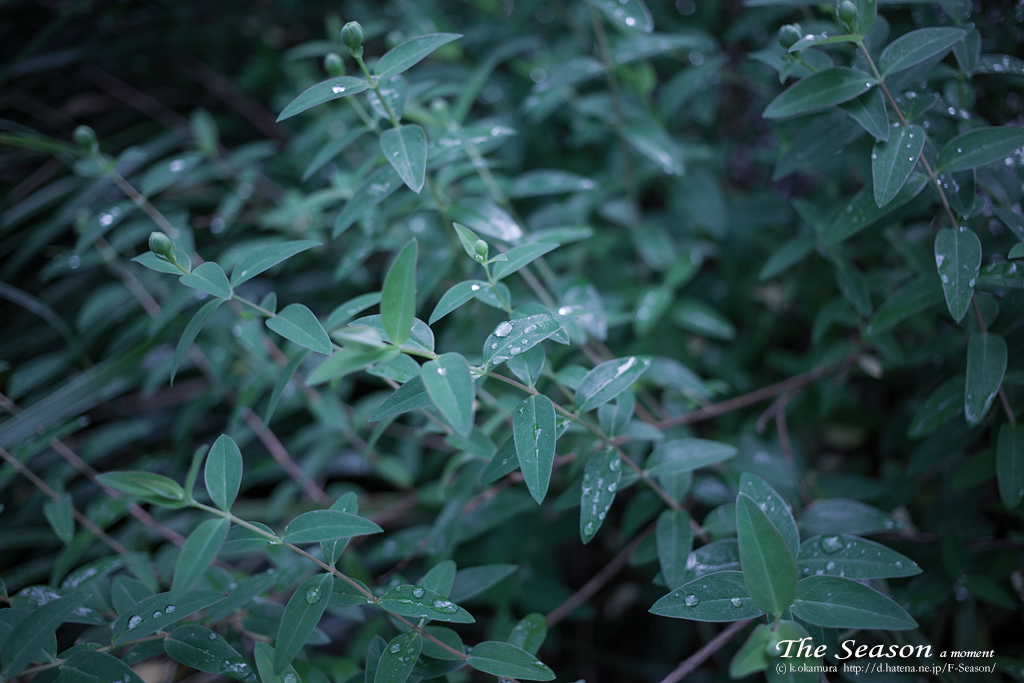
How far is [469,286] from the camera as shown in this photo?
682 mm

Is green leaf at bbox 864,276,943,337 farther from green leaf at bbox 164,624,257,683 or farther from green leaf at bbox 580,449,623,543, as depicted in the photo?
green leaf at bbox 164,624,257,683

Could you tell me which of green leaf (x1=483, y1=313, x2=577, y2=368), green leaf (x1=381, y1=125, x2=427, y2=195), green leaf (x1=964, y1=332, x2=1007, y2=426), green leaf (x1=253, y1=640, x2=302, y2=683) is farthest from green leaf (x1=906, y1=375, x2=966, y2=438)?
green leaf (x1=253, y1=640, x2=302, y2=683)

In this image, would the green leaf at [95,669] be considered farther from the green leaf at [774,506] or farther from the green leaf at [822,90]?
the green leaf at [822,90]

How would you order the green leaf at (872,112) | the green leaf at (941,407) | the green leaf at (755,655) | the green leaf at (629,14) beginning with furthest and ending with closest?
the green leaf at (629,14) → the green leaf at (941,407) → the green leaf at (872,112) → the green leaf at (755,655)

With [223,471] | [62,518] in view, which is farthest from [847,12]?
[62,518]

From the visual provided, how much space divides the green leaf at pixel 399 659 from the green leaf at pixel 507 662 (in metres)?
0.07

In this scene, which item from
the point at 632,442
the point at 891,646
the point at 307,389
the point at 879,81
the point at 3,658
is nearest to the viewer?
the point at 3,658

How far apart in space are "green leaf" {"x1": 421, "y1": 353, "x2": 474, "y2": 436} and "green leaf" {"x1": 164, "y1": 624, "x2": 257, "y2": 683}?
1.50 feet

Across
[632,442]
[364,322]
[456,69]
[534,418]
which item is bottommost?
[632,442]

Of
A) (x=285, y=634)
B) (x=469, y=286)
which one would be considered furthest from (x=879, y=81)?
(x=285, y=634)

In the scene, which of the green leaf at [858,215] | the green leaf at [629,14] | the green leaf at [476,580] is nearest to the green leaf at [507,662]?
the green leaf at [476,580]

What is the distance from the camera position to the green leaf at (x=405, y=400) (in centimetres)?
62

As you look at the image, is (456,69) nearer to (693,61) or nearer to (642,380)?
(693,61)

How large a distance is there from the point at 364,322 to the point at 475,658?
1.39ft
